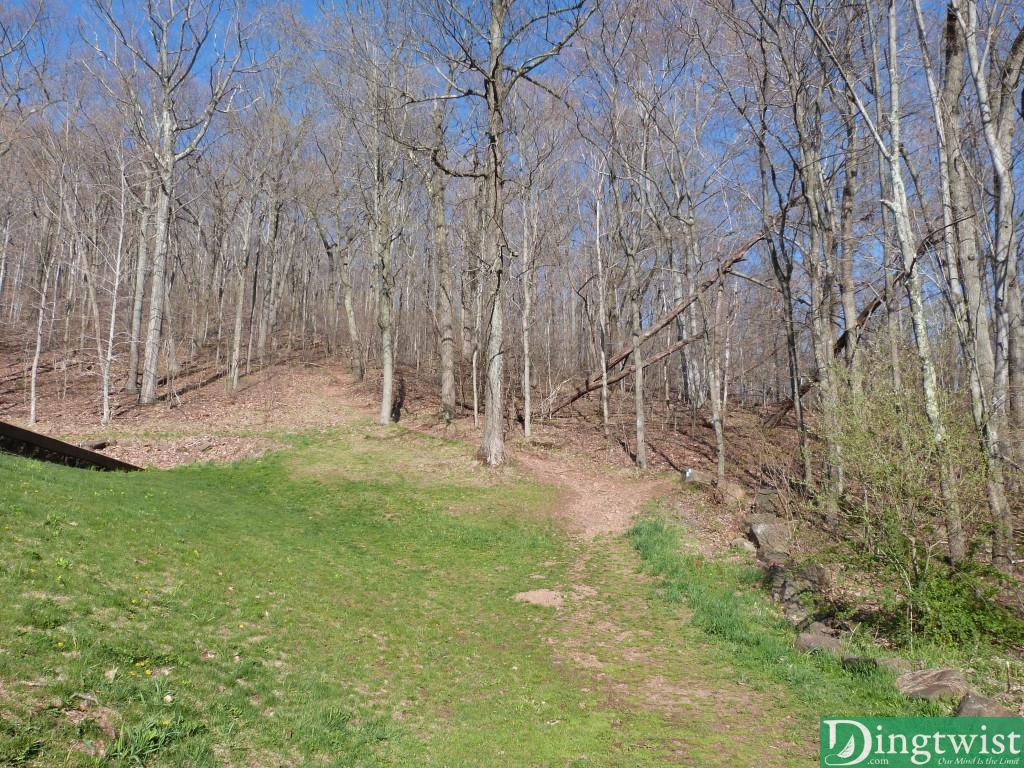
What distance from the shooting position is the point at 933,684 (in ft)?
17.5

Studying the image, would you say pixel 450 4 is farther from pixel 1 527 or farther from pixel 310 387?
pixel 310 387

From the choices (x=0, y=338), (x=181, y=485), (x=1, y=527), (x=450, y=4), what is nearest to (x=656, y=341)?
(x=450, y=4)

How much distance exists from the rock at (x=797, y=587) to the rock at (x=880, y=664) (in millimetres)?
1621

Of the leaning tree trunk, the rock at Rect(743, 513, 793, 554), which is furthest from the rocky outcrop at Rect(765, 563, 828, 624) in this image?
the leaning tree trunk

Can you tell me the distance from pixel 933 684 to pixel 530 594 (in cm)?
509

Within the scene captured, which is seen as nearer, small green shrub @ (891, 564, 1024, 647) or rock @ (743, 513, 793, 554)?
small green shrub @ (891, 564, 1024, 647)

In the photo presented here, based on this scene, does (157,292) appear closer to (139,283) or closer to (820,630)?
(139,283)

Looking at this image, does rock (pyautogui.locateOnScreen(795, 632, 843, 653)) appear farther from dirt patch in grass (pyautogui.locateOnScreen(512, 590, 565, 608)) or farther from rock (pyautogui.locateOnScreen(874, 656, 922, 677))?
dirt patch in grass (pyautogui.locateOnScreen(512, 590, 565, 608))

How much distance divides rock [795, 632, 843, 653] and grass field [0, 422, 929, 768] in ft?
2.36

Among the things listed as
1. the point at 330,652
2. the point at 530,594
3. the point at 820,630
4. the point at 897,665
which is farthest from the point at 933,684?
the point at 330,652

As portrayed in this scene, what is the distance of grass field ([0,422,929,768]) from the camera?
4070mm

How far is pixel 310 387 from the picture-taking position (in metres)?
25.8

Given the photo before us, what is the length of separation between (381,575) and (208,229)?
31741 millimetres

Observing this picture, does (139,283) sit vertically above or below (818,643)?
above
